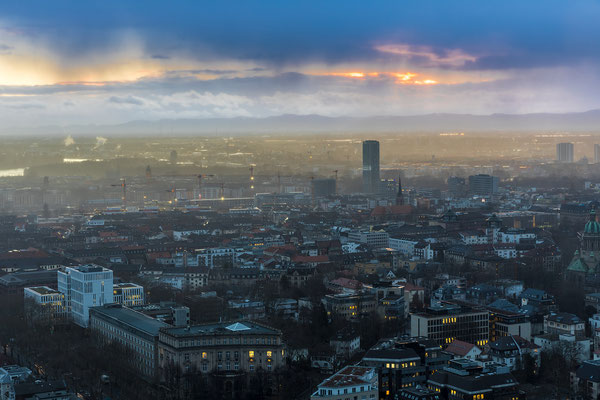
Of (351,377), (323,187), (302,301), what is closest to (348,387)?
(351,377)

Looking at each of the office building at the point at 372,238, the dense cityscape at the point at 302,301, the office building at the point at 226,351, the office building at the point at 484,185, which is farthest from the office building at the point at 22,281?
the office building at the point at 484,185

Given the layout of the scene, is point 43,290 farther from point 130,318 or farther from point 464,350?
point 464,350

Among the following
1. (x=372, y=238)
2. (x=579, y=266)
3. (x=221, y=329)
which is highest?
(x=221, y=329)

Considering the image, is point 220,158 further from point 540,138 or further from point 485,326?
point 485,326

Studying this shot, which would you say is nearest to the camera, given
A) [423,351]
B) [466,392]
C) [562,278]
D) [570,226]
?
[466,392]

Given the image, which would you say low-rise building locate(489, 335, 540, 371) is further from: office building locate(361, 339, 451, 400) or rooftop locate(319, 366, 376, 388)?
rooftop locate(319, 366, 376, 388)

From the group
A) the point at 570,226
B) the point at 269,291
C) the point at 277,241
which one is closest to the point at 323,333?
the point at 269,291
